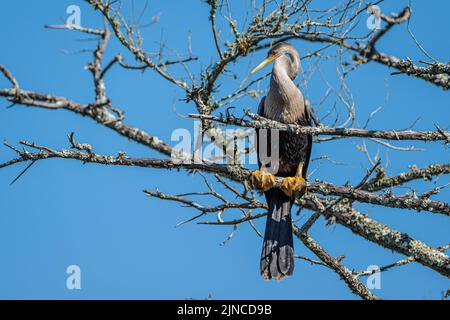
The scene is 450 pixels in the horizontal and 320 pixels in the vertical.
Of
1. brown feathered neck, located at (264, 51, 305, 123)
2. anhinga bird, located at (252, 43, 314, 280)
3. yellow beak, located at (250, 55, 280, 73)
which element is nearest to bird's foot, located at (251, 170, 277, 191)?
anhinga bird, located at (252, 43, 314, 280)

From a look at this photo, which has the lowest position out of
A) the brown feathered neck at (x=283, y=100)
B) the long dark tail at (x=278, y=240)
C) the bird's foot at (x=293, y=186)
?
the long dark tail at (x=278, y=240)

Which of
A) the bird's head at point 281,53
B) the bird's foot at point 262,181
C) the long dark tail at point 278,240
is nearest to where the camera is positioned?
the long dark tail at point 278,240

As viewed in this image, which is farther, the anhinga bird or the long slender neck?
the long slender neck

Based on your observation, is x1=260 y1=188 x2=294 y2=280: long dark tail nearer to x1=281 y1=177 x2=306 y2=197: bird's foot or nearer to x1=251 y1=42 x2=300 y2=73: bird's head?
x1=281 y1=177 x2=306 y2=197: bird's foot

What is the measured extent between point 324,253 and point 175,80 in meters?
2.03

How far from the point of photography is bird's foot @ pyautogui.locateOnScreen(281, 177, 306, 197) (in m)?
4.91

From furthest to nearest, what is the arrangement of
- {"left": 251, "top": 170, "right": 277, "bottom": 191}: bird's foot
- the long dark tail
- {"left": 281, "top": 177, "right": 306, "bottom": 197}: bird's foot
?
1. {"left": 251, "top": 170, "right": 277, "bottom": 191}: bird's foot
2. {"left": 281, "top": 177, "right": 306, "bottom": 197}: bird's foot
3. the long dark tail

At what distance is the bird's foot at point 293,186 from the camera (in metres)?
4.91

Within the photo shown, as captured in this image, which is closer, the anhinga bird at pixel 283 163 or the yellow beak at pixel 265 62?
the anhinga bird at pixel 283 163

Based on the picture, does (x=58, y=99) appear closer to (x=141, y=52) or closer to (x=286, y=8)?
(x=141, y=52)

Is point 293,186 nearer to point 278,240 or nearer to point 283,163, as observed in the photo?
point 278,240

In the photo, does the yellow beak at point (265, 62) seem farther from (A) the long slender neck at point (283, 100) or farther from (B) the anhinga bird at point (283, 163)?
(A) the long slender neck at point (283, 100)

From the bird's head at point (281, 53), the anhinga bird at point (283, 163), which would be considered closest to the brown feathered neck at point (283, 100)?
the anhinga bird at point (283, 163)
